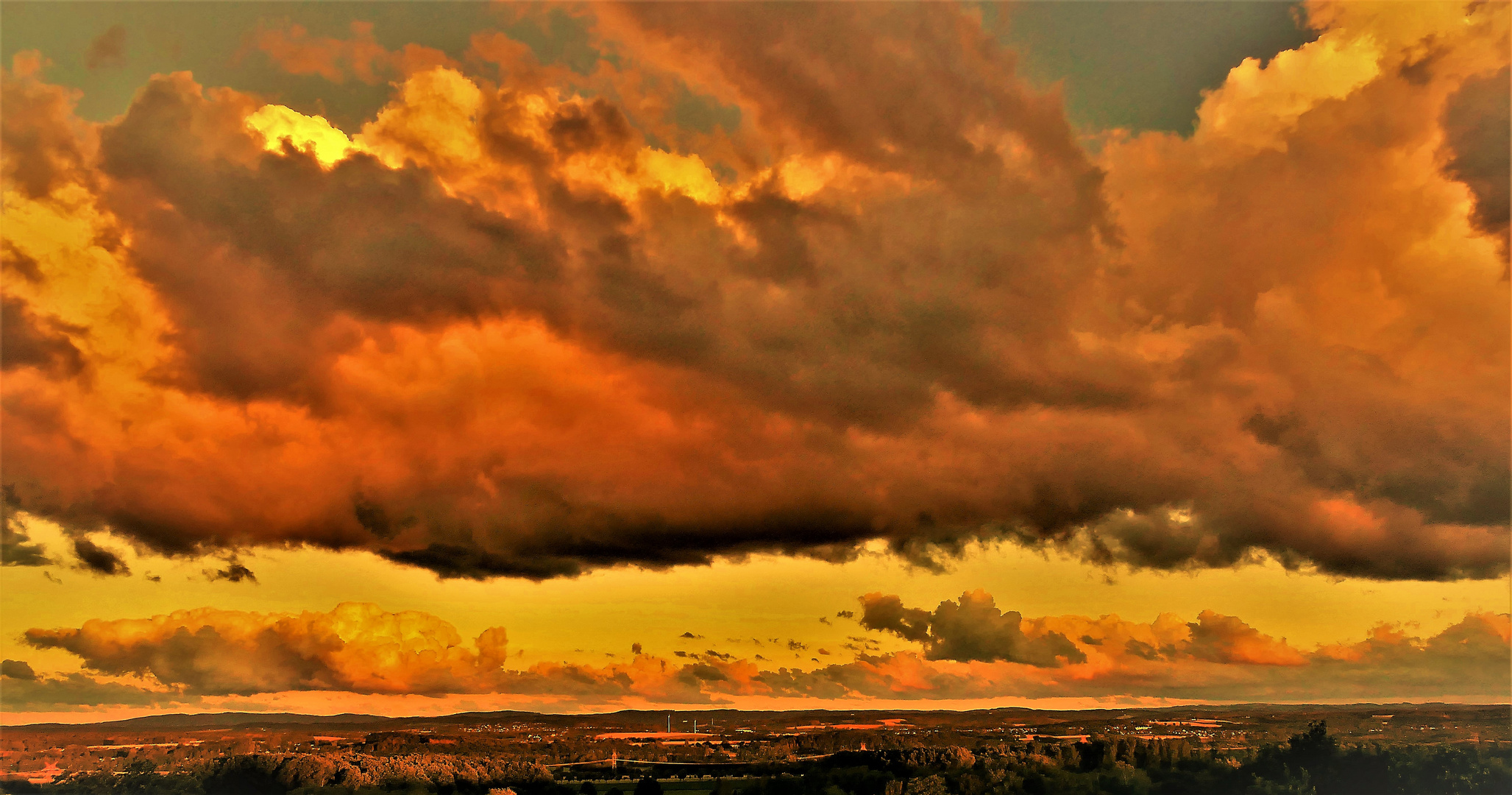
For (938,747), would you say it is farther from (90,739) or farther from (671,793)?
(90,739)

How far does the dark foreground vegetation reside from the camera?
454 feet

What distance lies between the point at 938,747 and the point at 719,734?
1405 inches

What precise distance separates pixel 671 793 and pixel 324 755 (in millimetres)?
50079

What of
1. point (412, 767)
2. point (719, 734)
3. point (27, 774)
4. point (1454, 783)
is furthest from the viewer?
→ point (719, 734)

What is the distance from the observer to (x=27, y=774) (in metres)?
144

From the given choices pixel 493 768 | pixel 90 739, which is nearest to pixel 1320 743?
pixel 493 768

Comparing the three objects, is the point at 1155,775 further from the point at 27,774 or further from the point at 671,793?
the point at 27,774

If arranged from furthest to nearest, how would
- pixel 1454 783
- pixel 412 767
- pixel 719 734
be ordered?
pixel 719 734, pixel 412 767, pixel 1454 783

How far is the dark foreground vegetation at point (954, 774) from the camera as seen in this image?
13825 centimetres

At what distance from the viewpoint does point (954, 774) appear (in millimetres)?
150625

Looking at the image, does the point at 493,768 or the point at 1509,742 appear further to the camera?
the point at 493,768

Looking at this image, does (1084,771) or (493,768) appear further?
(493,768)

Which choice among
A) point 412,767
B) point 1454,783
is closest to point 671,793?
point 412,767

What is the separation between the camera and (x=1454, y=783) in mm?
134625
